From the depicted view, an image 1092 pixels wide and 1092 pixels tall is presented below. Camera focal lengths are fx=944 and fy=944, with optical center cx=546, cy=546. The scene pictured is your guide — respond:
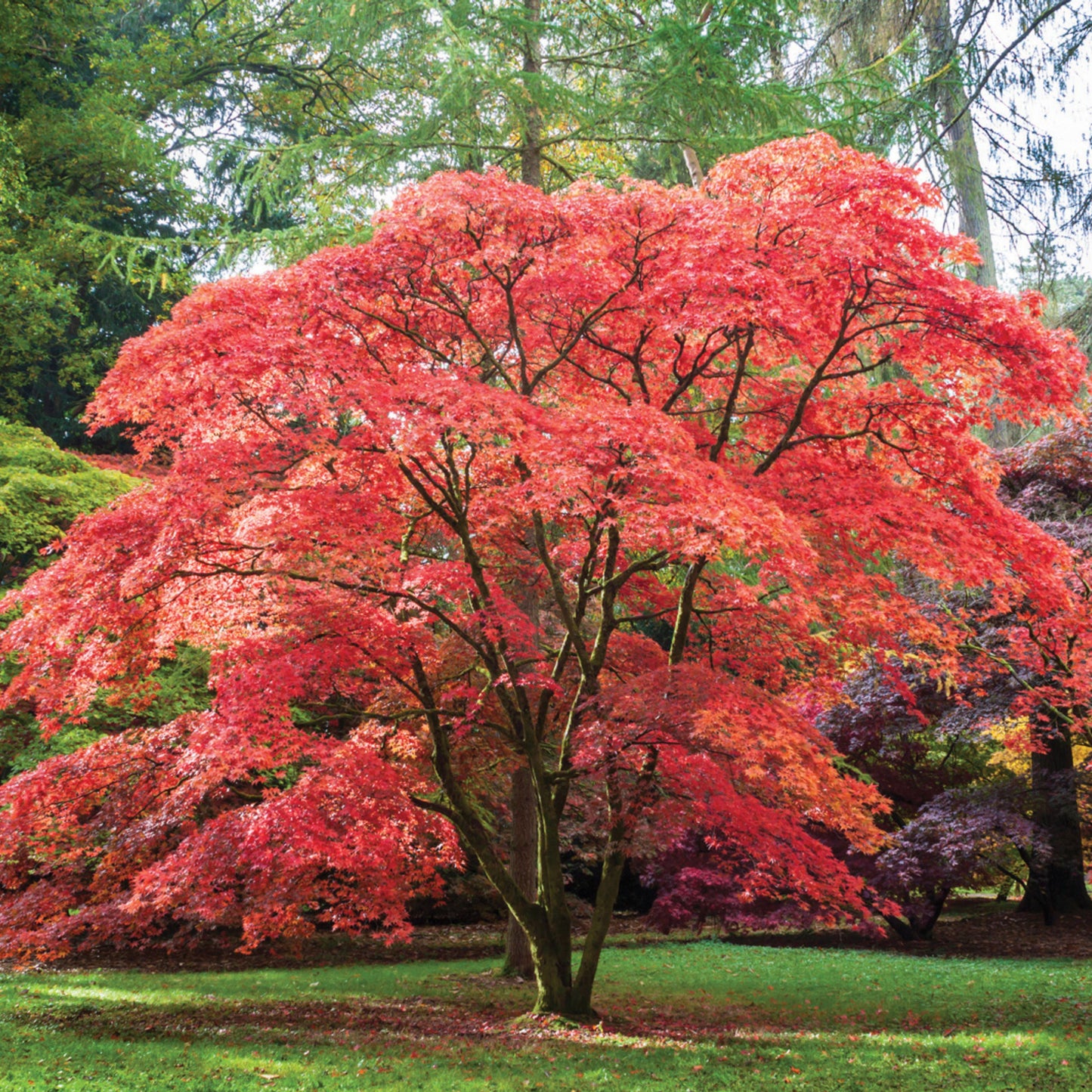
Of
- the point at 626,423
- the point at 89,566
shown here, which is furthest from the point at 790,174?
the point at 89,566

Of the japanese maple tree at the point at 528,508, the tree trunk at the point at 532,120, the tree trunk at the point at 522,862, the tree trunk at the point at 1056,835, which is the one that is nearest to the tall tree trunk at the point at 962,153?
the tree trunk at the point at 532,120

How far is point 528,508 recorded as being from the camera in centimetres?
612

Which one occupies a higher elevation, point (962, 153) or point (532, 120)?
point (962, 153)

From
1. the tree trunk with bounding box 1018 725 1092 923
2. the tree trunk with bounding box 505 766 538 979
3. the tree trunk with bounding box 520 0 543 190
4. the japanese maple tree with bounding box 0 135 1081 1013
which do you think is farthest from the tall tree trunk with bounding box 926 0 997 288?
the tree trunk with bounding box 505 766 538 979

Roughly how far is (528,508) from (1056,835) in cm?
1024

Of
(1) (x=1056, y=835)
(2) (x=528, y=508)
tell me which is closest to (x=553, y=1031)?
(2) (x=528, y=508)

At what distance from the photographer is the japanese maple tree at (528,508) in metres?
6.20

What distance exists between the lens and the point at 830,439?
7801 mm

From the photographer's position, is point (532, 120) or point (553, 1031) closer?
point (553, 1031)

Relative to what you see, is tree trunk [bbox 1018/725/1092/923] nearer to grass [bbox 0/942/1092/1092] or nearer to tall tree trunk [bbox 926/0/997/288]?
grass [bbox 0/942/1092/1092]

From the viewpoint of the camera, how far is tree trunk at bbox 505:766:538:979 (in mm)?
10594

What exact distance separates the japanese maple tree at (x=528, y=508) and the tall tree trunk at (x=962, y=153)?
22.3 ft

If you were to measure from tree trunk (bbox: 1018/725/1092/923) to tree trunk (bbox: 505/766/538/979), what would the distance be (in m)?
5.86

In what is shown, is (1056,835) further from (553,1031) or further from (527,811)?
(553,1031)
